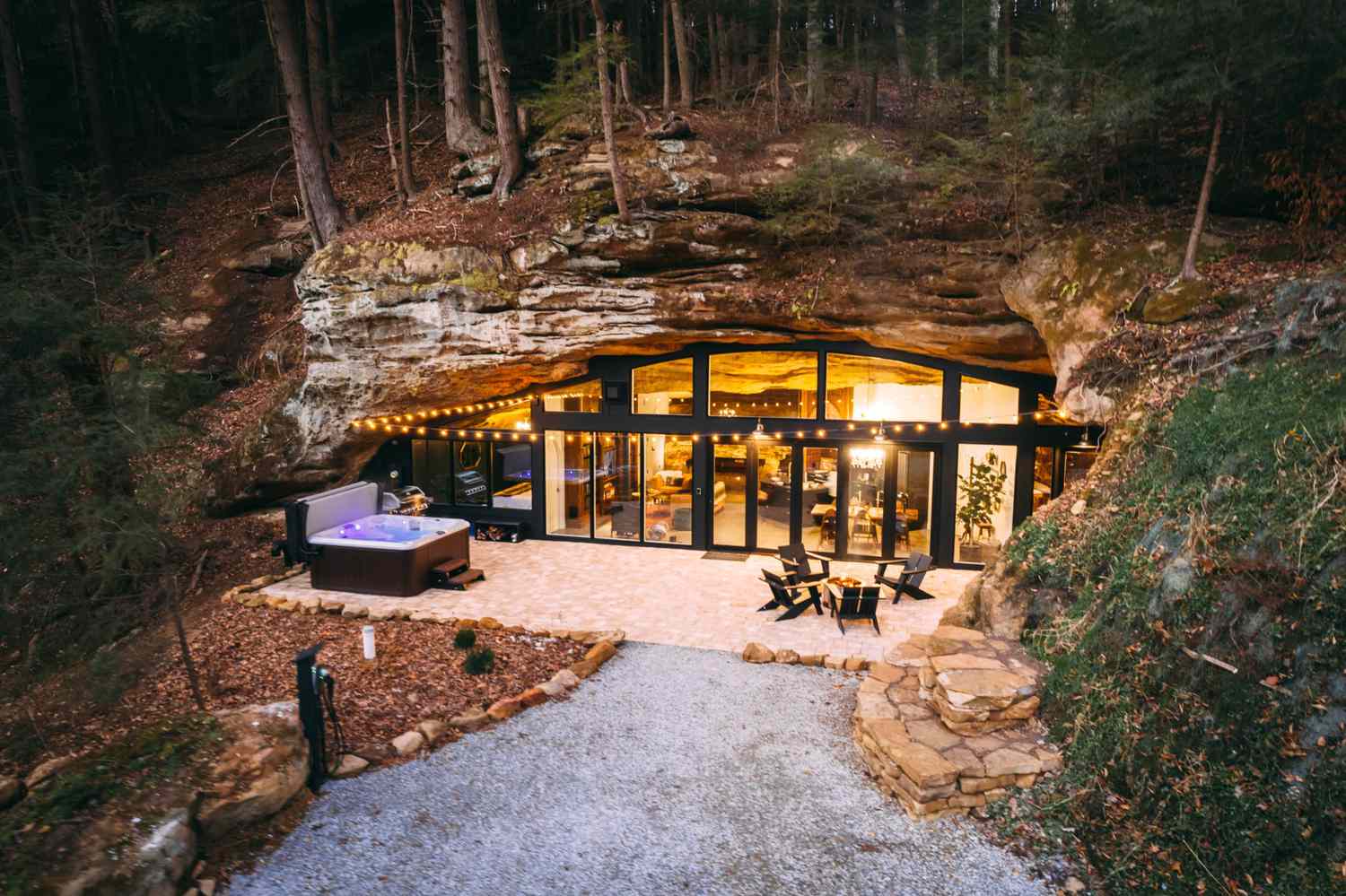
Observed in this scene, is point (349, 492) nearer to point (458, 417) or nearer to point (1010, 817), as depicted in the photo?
point (458, 417)

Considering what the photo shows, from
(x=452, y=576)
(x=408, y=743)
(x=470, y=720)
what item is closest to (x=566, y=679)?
(x=470, y=720)

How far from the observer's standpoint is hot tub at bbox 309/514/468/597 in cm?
1067

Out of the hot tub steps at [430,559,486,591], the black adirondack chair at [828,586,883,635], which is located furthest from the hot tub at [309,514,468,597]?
the black adirondack chair at [828,586,883,635]

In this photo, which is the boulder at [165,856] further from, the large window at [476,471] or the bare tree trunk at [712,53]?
the bare tree trunk at [712,53]

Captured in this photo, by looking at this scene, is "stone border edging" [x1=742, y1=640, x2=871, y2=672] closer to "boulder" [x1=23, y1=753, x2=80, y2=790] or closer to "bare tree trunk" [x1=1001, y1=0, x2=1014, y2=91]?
"boulder" [x1=23, y1=753, x2=80, y2=790]

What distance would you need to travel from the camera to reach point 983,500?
1202 cm

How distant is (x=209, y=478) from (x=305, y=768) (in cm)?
971

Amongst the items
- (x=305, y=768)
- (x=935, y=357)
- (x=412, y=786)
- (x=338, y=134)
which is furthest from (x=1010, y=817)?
(x=338, y=134)

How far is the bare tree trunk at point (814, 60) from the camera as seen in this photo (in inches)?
568

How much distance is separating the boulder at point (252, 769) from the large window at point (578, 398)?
8.35 meters

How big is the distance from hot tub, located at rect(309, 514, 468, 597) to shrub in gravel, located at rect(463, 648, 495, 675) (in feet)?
10.9

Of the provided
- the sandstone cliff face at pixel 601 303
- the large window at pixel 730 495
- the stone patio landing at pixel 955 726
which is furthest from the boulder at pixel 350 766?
the large window at pixel 730 495

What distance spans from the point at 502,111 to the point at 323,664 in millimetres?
10302

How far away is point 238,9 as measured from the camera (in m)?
22.0
